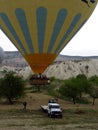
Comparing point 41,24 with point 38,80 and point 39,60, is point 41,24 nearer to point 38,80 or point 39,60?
point 39,60

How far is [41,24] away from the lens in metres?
21.9

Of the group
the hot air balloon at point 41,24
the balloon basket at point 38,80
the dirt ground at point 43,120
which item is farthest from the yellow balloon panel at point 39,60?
the dirt ground at point 43,120

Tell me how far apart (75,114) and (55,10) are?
500 inches

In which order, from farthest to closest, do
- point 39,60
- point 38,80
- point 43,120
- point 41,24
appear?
1. point 43,120
2. point 39,60
3. point 41,24
4. point 38,80

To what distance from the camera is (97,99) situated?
158 ft

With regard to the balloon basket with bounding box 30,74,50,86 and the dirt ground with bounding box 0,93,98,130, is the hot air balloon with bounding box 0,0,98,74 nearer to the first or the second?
the balloon basket with bounding box 30,74,50,86

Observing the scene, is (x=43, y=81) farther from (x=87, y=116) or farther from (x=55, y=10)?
(x=87, y=116)

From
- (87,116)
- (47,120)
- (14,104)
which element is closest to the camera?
(47,120)

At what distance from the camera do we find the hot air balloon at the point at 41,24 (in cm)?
2149

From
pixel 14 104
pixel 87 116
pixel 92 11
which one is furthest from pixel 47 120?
pixel 14 104

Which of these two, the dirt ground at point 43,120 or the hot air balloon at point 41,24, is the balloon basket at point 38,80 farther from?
the dirt ground at point 43,120

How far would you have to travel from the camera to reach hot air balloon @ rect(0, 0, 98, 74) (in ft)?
70.5

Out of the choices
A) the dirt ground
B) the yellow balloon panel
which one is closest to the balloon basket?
the yellow balloon panel

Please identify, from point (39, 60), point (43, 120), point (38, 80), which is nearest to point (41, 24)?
point (39, 60)
